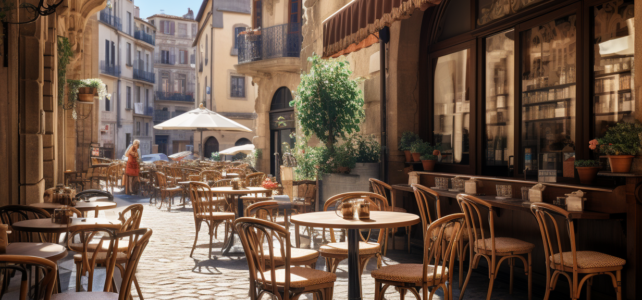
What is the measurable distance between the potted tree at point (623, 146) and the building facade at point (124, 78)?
34.4 meters

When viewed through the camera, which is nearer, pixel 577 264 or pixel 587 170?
pixel 577 264

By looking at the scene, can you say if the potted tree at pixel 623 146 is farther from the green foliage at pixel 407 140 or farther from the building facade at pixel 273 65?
the building facade at pixel 273 65

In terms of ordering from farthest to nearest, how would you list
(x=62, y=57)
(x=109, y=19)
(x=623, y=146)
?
(x=109, y=19) < (x=62, y=57) < (x=623, y=146)

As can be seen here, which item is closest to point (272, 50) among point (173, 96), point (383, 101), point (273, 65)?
point (273, 65)

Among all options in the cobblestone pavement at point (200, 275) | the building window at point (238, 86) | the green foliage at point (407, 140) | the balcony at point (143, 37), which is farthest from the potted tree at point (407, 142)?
the balcony at point (143, 37)

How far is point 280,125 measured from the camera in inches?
693

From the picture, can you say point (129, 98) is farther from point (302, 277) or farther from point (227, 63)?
point (302, 277)

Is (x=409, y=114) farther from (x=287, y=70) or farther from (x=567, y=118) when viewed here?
(x=287, y=70)

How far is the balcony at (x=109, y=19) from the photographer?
38.2 m

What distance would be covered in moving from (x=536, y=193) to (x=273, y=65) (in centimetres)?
1268

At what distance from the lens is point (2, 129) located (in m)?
5.95

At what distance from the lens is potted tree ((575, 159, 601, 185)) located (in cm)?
491

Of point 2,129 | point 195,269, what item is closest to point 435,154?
point 195,269

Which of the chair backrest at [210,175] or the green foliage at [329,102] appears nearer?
the green foliage at [329,102]
